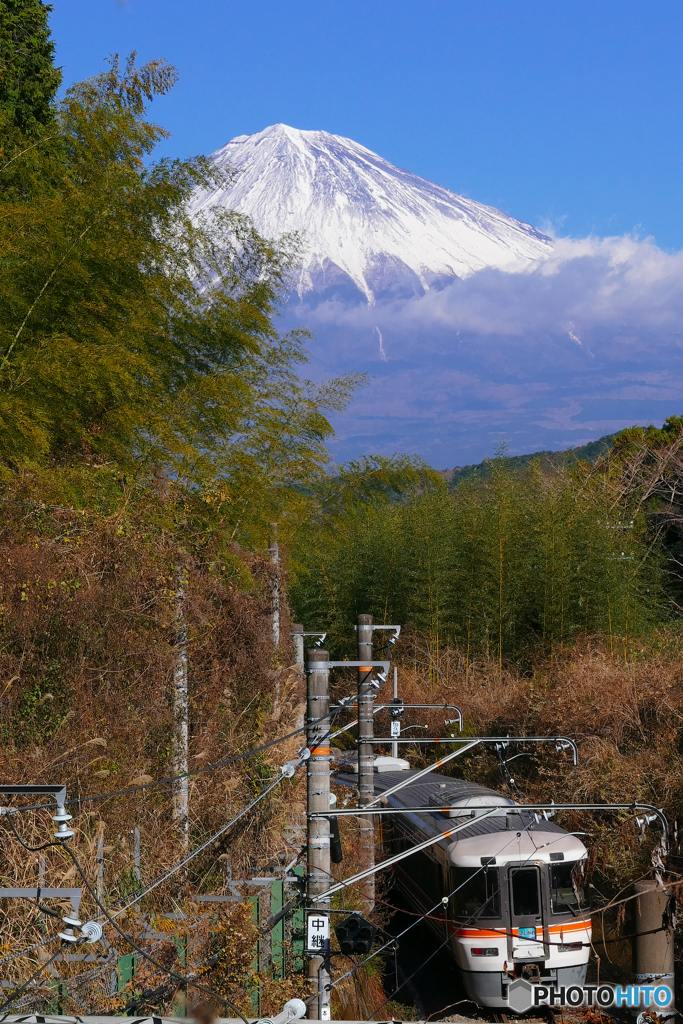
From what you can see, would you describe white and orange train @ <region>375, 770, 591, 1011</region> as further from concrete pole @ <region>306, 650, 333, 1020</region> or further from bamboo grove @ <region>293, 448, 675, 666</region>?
bamboo grove @ <region>293, 448, 675, 666</region>

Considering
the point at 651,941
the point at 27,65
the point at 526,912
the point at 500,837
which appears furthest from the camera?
the point at 27,65

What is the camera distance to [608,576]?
17281 mm

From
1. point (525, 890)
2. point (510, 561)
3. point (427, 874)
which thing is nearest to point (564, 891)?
point (525, 890)

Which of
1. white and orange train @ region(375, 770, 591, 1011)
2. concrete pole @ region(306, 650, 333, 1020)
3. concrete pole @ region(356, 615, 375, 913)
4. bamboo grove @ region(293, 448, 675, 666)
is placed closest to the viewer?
concrete pole @ region(306, 650, 333, 1020)

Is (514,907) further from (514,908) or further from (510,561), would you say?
(510,561)

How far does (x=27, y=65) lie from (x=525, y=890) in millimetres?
12974

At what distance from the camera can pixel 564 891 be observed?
9914mm

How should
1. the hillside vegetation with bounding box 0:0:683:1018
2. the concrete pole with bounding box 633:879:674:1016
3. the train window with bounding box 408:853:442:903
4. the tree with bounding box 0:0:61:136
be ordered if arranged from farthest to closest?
the tree with bounding box 0:0:61:136 < the train window with bounding box 408:853:442:903 < the hillside vegetation with bounding box 0:0:683:1018 < the concrete pole with bounding box 633:879:674:1016

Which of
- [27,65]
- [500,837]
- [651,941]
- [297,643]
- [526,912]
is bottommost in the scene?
[526,912]

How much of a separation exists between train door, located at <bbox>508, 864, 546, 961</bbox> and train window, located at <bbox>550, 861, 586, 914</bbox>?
15 cm

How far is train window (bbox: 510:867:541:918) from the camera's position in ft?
32.2

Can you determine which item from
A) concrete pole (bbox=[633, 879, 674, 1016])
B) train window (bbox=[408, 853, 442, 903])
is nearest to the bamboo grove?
train window (bbox=[408, 853, 442, 903])

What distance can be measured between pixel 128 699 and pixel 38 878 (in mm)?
1859

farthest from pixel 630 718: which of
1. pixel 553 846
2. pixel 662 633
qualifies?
pixel 553 846
